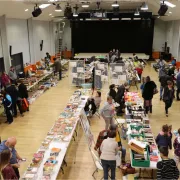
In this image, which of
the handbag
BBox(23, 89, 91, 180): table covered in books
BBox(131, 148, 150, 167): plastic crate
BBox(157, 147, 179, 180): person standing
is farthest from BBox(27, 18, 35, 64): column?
BBox(157, 147, 179, 180): person standing

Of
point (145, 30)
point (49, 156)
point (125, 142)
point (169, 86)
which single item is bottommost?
point (125, 142)

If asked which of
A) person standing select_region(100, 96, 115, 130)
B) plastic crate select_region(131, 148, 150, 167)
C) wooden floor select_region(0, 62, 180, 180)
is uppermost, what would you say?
person standing select_region(100, 96, 115, 130)

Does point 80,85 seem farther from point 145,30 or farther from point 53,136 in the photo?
point 145,30

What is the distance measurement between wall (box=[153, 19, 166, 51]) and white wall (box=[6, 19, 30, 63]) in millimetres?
14485

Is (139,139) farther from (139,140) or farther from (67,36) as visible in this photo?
(67,36)

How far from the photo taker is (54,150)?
216 inches

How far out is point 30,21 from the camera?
17.0 metres

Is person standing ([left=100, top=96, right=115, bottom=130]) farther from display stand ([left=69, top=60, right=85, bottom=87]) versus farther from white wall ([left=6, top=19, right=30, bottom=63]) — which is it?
white wall ([left=6, top=19, right=30, bottom=63])

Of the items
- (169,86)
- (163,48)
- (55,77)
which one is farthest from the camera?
(163,48)

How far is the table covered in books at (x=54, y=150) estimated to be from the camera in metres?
4.71

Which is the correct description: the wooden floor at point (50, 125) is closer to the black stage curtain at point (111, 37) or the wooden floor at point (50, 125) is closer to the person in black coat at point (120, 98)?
the person in black coat at point (120, 98)

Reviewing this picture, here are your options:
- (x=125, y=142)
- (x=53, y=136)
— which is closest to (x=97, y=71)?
(x=125, y=142)

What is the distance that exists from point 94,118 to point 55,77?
783cm

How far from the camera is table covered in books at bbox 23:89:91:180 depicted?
15.5ft
